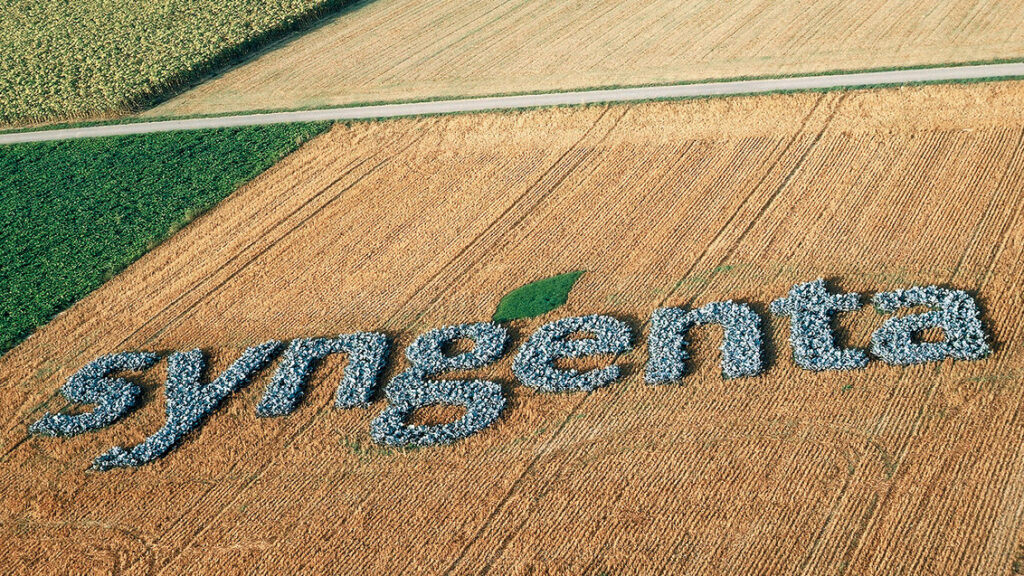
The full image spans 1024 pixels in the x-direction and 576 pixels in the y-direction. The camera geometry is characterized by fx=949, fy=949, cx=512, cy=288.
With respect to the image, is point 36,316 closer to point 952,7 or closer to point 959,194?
point 959,194

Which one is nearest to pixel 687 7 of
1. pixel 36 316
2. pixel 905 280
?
pixel 905 280

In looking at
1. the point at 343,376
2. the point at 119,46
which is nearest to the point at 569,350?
the point at 343,376

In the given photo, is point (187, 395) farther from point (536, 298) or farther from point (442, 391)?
point (536, 298)

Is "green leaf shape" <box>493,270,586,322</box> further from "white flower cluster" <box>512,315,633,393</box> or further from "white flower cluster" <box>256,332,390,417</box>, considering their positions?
"white flower cluster" <box>256,332,390,417</box>

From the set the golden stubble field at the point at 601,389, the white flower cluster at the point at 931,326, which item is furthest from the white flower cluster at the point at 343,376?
the white flower cluster at the point at 931,326

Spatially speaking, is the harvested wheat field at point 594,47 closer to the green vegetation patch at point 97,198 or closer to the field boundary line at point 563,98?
the field boundary line at point 563,98
